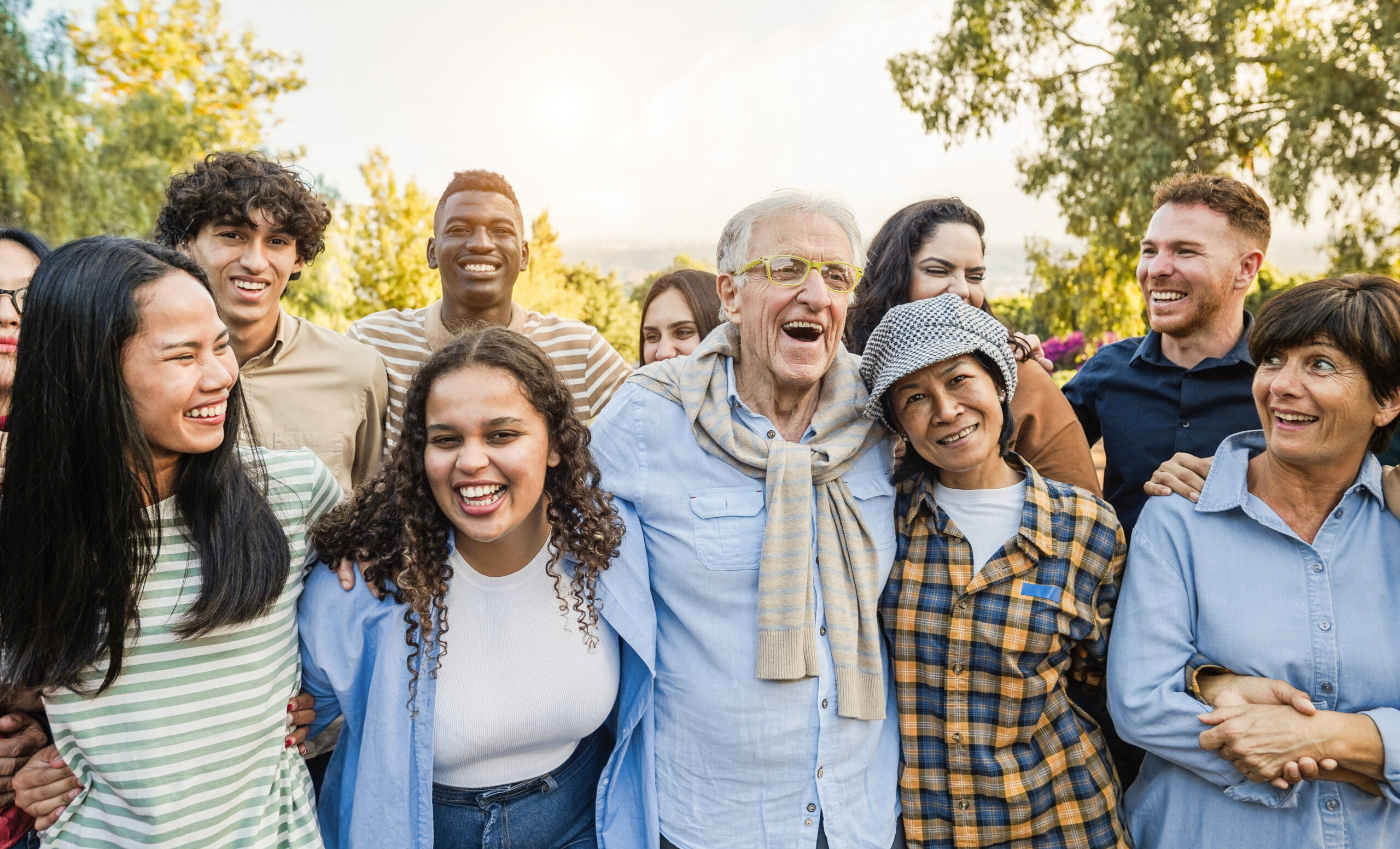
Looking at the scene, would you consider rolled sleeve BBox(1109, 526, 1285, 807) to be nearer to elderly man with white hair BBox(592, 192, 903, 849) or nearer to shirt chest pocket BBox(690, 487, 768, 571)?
elderly man with white hair BBox(592, 192, 903, 849)

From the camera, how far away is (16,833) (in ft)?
6.84

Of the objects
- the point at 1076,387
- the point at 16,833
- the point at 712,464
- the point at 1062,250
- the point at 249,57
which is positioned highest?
the point at 249,57

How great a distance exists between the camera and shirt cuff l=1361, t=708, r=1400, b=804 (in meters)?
2.09

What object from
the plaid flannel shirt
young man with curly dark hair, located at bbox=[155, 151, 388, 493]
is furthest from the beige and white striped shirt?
the plaid flannel shirt

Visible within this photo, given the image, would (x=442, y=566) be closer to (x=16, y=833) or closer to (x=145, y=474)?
(x=145, y=474)

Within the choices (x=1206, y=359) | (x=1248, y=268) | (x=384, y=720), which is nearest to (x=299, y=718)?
(x=384, y=720)

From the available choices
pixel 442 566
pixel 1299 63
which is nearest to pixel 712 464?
pixel 442 566

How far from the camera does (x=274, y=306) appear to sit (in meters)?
3.12

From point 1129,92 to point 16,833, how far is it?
53.5ft

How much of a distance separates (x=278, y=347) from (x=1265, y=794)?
3.39 metres

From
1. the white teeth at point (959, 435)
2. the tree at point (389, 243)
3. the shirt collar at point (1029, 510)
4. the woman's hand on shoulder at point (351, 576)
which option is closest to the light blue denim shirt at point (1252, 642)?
the shirt collar at point (1029, 510)

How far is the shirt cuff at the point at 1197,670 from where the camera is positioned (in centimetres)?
228

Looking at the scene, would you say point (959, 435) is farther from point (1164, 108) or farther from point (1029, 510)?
point (1164, 108)

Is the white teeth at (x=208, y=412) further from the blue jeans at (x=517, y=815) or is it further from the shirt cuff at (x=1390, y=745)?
the shirt cuff at (x=1390, y=745)
